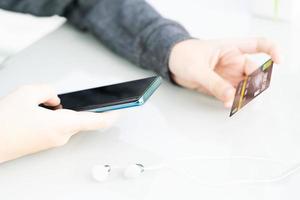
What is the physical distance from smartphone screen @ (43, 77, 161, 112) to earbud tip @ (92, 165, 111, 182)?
0.08 meters

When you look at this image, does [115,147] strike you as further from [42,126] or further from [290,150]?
[290,150]

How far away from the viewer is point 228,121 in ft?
2.18

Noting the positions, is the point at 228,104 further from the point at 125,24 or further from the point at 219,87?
the point at 125,24

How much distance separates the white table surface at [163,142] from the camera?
0.58 meters

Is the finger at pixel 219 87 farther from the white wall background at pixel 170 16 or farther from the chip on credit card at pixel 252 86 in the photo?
the white wall background at pixel 170 16

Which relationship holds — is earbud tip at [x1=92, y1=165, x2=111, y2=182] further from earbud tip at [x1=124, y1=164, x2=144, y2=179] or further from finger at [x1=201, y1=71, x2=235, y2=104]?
finger at [x1=201, y1=71, x2=235, y2=104]

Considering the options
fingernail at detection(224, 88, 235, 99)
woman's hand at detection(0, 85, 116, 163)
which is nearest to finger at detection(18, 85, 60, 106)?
woman's hand at detection(0, 85, 116, 163)

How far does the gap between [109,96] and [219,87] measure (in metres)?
0.15

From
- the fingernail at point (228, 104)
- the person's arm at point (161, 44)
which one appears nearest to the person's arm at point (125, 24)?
the person's arm at point (161, 44)

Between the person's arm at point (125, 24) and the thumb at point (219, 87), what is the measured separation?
0.24 feet

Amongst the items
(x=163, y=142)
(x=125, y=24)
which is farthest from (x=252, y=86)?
(x=125, y=24)

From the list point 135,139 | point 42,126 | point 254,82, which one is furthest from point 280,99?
point 42,126

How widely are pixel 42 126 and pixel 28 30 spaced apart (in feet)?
0.79

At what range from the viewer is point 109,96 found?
0.64m
